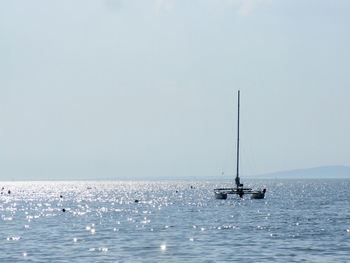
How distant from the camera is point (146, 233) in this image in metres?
65.9

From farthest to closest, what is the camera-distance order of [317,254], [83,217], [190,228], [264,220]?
1. [83,217]
2. [264,220]
3. [190,228]
4. [317,254]

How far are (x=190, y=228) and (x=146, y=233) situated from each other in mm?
6489

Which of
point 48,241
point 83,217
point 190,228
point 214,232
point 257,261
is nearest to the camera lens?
point 257,261

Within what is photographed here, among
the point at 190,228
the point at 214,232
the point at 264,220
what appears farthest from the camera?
the point at 264,220

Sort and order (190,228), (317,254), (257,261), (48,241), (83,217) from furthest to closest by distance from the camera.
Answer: (83,217), (190,228), (48,241), (317,254), (257,261)

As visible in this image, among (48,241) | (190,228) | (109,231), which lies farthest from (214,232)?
(48,241)

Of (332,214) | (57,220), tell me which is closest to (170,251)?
(57,220)

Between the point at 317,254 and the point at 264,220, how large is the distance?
32.3m

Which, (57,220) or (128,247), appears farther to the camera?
(57,220)

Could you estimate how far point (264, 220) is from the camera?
81.4 metres

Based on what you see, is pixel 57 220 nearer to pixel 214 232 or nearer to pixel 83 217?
pixel 83 217

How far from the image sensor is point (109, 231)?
68.8 metres

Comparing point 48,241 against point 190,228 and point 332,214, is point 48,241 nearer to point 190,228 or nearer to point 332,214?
point 190,228

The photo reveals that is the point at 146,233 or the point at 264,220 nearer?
the point at 146,233
